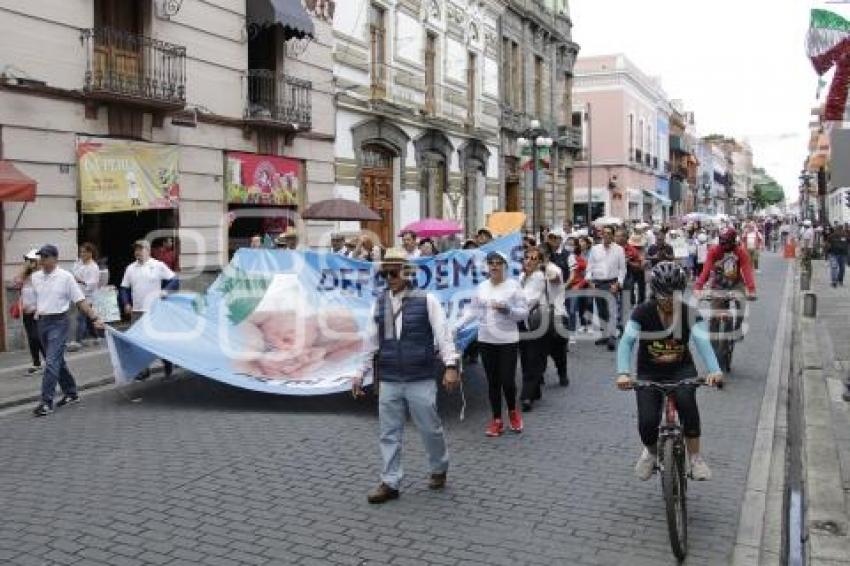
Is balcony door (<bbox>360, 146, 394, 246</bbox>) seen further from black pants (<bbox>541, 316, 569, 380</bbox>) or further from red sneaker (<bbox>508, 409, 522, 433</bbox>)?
red sneaker (<bbox>508, 409, 522, 433</bbox>)

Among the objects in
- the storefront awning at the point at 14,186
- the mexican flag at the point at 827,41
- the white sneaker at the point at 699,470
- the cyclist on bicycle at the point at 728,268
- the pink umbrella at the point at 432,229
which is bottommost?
the white sneaker at the point at 699,470

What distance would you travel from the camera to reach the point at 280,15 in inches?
694

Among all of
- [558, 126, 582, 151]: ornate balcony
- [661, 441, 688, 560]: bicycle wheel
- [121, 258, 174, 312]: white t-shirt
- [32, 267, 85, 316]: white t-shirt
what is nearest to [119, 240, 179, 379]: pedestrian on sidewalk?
[121, 258, 174, 312]: white t-shirt

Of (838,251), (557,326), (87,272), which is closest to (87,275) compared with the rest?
(87,272)

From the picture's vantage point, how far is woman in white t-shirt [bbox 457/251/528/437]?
807cm

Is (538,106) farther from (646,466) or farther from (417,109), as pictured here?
(646,466)

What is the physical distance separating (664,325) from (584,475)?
5.36ft

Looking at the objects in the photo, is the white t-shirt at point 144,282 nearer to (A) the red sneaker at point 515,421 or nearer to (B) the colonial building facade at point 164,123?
(B) the colonial building facade at point 164,123

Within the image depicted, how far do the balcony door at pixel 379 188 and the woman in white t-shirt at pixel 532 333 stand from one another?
42.9 ft

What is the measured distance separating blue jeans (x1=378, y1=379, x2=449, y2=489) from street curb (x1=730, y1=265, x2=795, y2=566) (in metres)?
2.18

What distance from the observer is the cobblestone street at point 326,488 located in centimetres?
539

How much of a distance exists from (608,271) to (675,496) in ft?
29.1

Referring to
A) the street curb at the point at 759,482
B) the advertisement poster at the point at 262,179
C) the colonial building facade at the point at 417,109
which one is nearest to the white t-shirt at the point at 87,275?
the advertisement poster at the point at 262,179

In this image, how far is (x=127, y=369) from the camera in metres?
10.0
